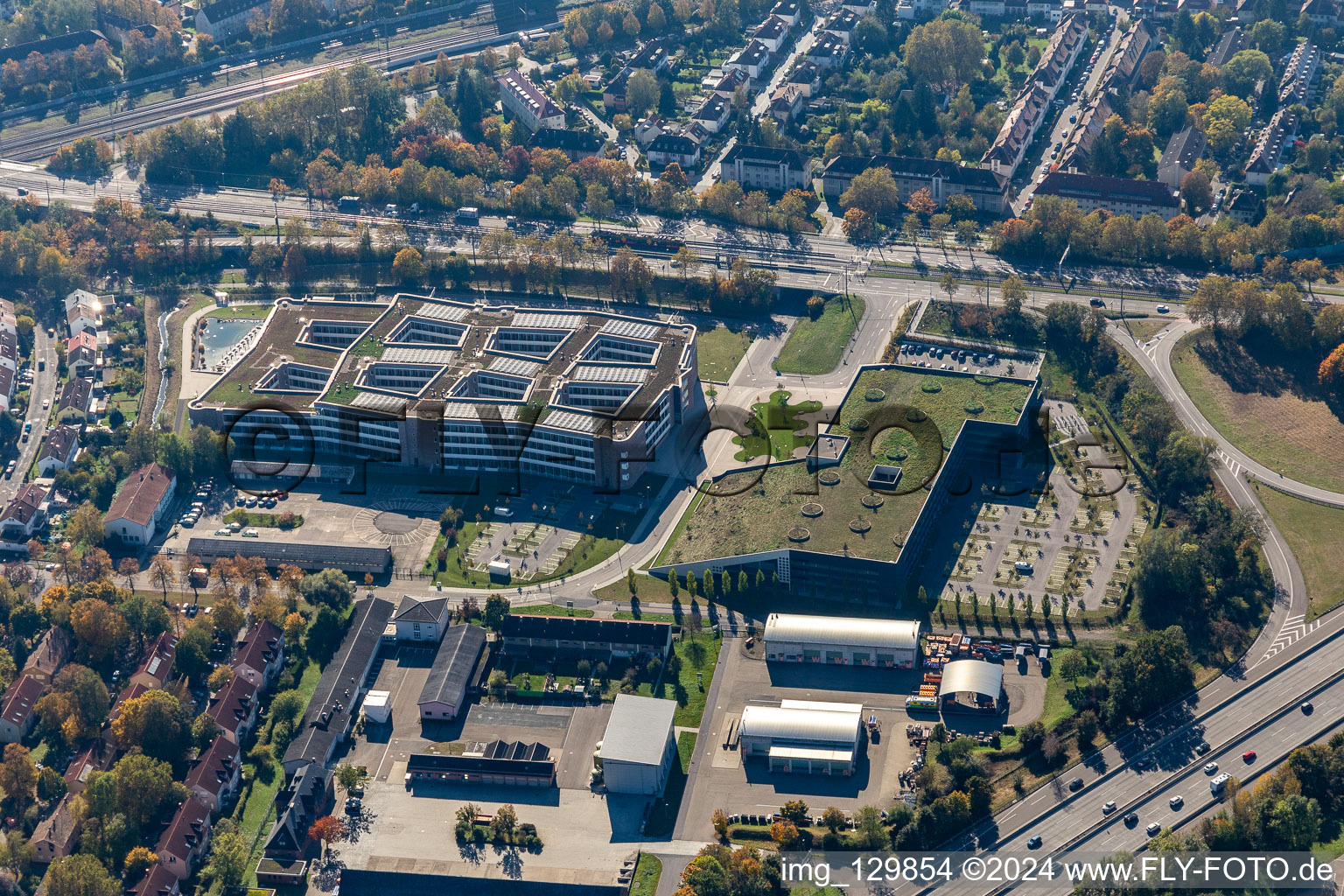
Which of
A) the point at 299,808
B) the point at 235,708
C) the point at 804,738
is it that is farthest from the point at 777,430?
the point at 299,808

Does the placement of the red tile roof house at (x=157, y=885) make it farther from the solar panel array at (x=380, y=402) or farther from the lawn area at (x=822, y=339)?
the lawn area at (x=822, y=339)

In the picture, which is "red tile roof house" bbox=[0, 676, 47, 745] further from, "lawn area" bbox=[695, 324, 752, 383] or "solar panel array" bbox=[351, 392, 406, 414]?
"lawn area" bbox=[695, 324, 752, 383]

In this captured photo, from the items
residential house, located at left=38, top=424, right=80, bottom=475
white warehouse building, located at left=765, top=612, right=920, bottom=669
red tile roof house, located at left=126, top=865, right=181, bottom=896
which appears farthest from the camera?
residential house, located at left=38, top=424, right=80, bottom=475

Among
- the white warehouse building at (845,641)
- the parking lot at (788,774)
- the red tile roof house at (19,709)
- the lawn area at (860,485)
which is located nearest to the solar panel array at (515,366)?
the lawn area at (860,485)

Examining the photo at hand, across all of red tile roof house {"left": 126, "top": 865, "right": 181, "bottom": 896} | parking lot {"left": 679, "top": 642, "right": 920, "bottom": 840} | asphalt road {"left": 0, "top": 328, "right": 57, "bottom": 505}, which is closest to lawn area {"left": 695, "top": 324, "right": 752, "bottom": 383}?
parking lot {"left": 679, "top": 642, "right": 920, "bottom": 840}

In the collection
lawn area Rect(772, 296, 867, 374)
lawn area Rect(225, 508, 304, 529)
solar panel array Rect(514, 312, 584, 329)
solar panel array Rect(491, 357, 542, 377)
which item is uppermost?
solar panel array Rect(491, 357, 542, 377)

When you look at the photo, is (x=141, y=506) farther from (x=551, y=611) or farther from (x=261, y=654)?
(x=551, y=611)
